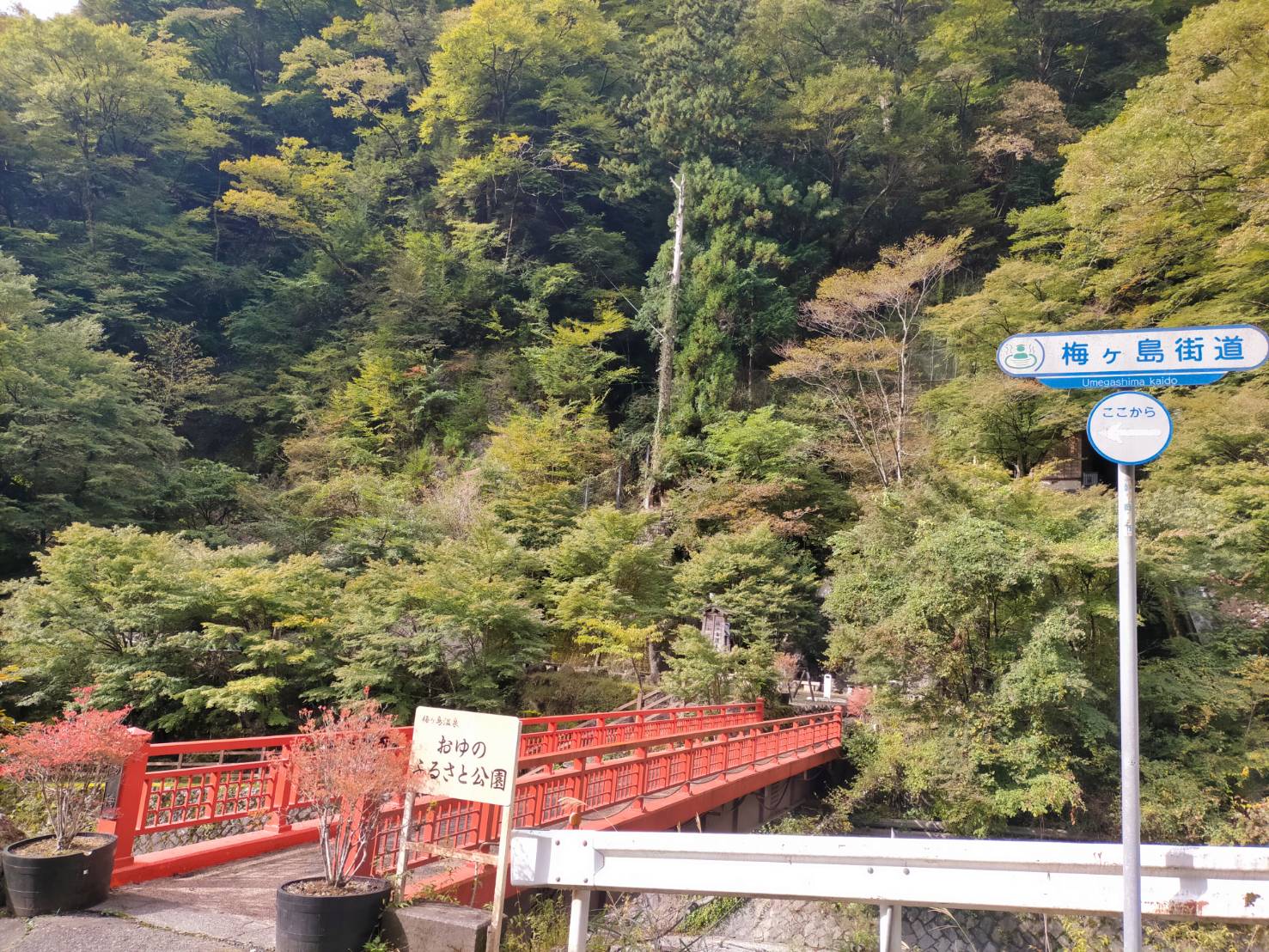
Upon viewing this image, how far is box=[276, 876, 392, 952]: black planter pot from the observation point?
12.4ft

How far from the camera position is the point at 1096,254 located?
18609 mm

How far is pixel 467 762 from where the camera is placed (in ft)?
14.2

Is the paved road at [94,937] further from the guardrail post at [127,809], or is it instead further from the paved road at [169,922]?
the guardrail post at [127,809]

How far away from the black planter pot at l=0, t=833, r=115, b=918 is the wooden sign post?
2203 mm

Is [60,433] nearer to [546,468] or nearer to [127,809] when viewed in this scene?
[546,468]

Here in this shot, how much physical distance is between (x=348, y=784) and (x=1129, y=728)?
388 centimetres

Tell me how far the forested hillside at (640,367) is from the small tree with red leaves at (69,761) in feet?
30.7

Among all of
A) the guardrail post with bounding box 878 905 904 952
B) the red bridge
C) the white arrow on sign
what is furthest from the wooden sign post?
the white arrow on sign

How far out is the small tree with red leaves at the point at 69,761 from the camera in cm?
482

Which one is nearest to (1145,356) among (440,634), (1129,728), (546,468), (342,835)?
(1129,728)

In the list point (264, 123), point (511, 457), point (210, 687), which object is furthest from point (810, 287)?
point (264, 123)

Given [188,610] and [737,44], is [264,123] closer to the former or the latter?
[737,44]

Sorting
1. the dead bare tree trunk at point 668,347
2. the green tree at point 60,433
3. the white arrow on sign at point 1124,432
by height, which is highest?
the dead bare tree trunk at point 668,347

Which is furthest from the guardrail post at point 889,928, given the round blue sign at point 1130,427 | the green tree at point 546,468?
the green tree at point 546,468
